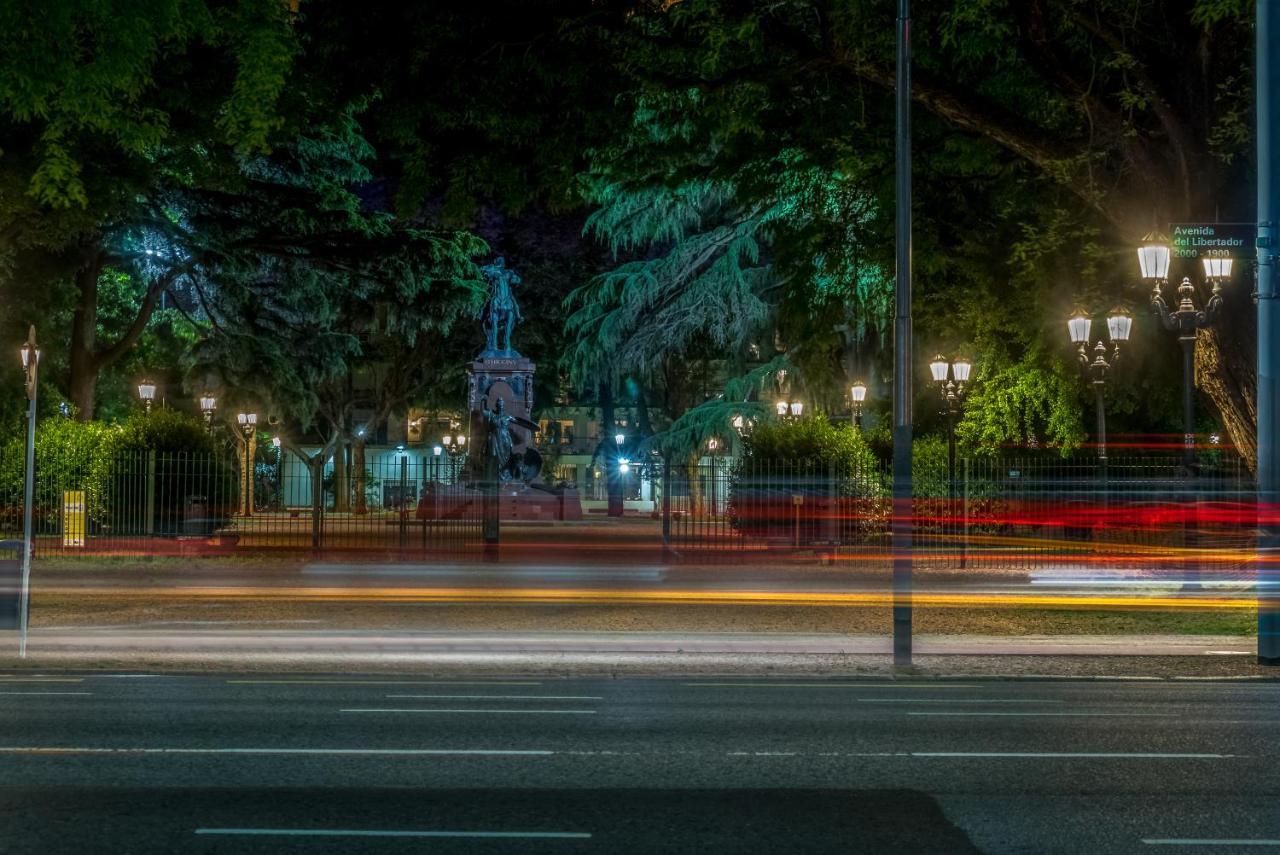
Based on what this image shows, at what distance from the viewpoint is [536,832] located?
711 cm

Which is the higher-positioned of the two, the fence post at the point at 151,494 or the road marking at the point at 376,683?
the fence post at the point at 151,494

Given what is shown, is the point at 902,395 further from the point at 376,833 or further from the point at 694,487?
the point at 694,487

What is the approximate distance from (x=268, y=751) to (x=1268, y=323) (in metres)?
11.8

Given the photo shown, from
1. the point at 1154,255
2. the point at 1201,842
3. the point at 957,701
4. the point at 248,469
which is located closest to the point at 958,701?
the point at 957,701

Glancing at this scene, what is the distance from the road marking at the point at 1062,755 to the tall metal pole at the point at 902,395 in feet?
15.5

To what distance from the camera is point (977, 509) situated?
3509 cm

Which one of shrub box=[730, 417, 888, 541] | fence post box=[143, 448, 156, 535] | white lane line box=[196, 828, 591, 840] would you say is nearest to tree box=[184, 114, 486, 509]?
fence post box=[143, 448, 156, 535]

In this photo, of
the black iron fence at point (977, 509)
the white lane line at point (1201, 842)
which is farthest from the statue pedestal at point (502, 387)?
the white lane line at point (1201, 842)

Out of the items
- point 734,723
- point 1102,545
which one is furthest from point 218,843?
point 1102,545

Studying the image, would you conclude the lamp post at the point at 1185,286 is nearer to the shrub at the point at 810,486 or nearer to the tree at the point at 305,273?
the shrub at the point at 810,486

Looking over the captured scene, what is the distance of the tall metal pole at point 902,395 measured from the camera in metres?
14.5

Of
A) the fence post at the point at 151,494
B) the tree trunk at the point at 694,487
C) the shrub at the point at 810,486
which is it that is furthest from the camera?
the shrub at the point at 810,486

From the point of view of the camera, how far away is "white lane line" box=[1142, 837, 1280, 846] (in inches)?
273

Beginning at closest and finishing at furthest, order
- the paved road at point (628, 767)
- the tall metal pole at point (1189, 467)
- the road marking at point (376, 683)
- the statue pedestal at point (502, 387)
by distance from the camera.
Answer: the paved road at point (628, 767)
the road marking at point (376, 683)
the tall metal pole at point (1189, 467)
the statue pedestal at point (502, 387)
